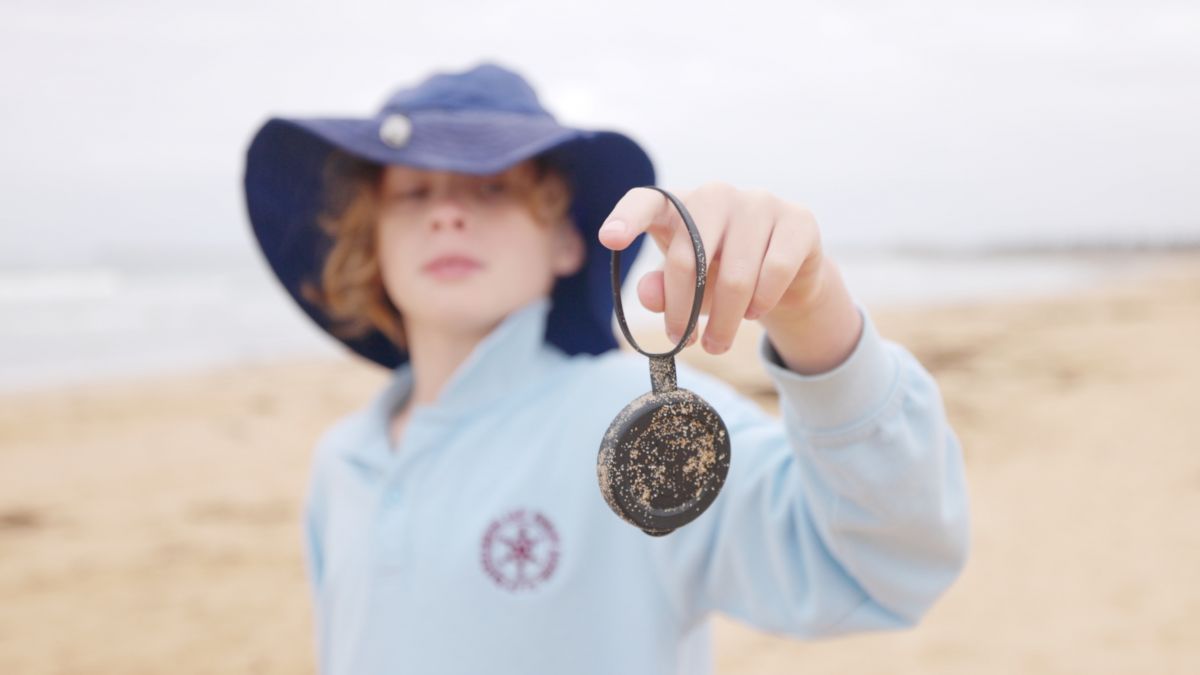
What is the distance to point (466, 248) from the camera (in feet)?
5.81

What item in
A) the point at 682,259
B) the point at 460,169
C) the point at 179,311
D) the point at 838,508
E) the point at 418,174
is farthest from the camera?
the point at 179,311

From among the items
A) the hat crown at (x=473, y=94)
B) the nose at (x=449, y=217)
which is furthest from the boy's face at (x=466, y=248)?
the hat crown at (x=473, y=94)

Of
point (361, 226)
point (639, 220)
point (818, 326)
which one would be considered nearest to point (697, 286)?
point (639, 220)

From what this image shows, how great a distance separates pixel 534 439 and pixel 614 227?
1124 mm

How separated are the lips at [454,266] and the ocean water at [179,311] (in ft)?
1.75

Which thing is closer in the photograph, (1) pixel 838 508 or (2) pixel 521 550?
(1) pixel 838 508

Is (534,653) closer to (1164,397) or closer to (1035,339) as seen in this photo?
(1164,397)

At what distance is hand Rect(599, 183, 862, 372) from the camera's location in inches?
33.4

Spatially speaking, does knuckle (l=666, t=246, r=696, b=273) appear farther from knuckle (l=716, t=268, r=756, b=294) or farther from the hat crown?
the hat crown

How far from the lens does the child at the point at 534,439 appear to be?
4.25 ft

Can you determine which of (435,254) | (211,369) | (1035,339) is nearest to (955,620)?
(435,254)

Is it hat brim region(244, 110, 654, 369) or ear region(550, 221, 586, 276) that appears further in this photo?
ear region(550, 221, 586, 276)

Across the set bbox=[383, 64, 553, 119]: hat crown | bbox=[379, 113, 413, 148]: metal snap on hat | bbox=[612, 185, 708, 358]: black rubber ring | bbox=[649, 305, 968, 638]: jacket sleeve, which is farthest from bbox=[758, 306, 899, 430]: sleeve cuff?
bbox=[383, 64, 553, 119]: hat crown

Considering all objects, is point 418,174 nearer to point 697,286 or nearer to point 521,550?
point 521,550
